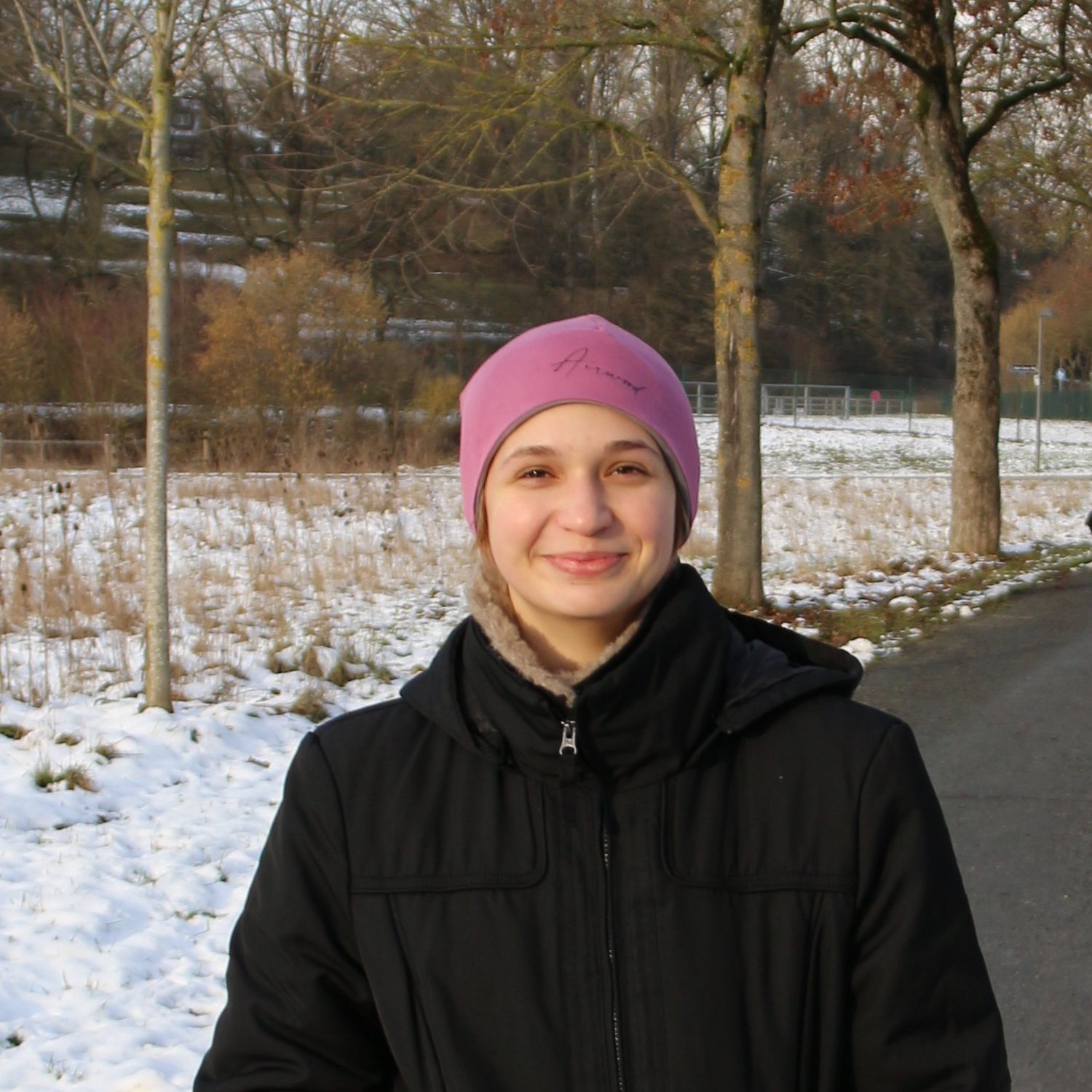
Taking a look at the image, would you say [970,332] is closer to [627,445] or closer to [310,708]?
[310,708]

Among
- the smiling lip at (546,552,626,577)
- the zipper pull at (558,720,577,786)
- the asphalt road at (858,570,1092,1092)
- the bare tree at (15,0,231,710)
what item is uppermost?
the bare tree at (15,0,231,710)

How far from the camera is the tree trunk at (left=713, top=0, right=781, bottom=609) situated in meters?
10.4

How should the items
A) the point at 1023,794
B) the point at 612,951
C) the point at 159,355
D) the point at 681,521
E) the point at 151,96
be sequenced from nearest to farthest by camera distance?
the point at 612,951 < the point at 681,521 < the point at 1023,794 < the point at 159,355 < the point at 151,96

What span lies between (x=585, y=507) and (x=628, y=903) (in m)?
0.51

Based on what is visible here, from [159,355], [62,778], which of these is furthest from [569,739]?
[159,355]

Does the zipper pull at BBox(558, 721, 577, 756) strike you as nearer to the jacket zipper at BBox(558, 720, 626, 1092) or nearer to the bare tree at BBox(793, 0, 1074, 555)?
Result: the jacket zipper at BBox(558, 720, 626, 1092)

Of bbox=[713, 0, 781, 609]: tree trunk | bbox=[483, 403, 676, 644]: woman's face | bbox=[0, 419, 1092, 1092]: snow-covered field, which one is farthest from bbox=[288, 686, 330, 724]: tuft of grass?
bbox=[483, 403, 676, 644]: woman's face

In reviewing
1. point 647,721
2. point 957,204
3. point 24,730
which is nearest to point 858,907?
point 647,721

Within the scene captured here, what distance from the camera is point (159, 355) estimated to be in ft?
21.4

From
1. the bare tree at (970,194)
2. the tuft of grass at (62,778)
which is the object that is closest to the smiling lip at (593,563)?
the tuft of grass at (62,778)

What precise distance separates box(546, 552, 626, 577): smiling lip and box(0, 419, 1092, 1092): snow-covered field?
2192 mm

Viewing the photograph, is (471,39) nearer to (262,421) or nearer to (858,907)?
(858,907)

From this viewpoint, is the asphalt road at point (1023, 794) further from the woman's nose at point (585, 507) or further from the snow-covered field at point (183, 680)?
the woman's nose at point (585, 507)

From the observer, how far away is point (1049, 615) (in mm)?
10938
